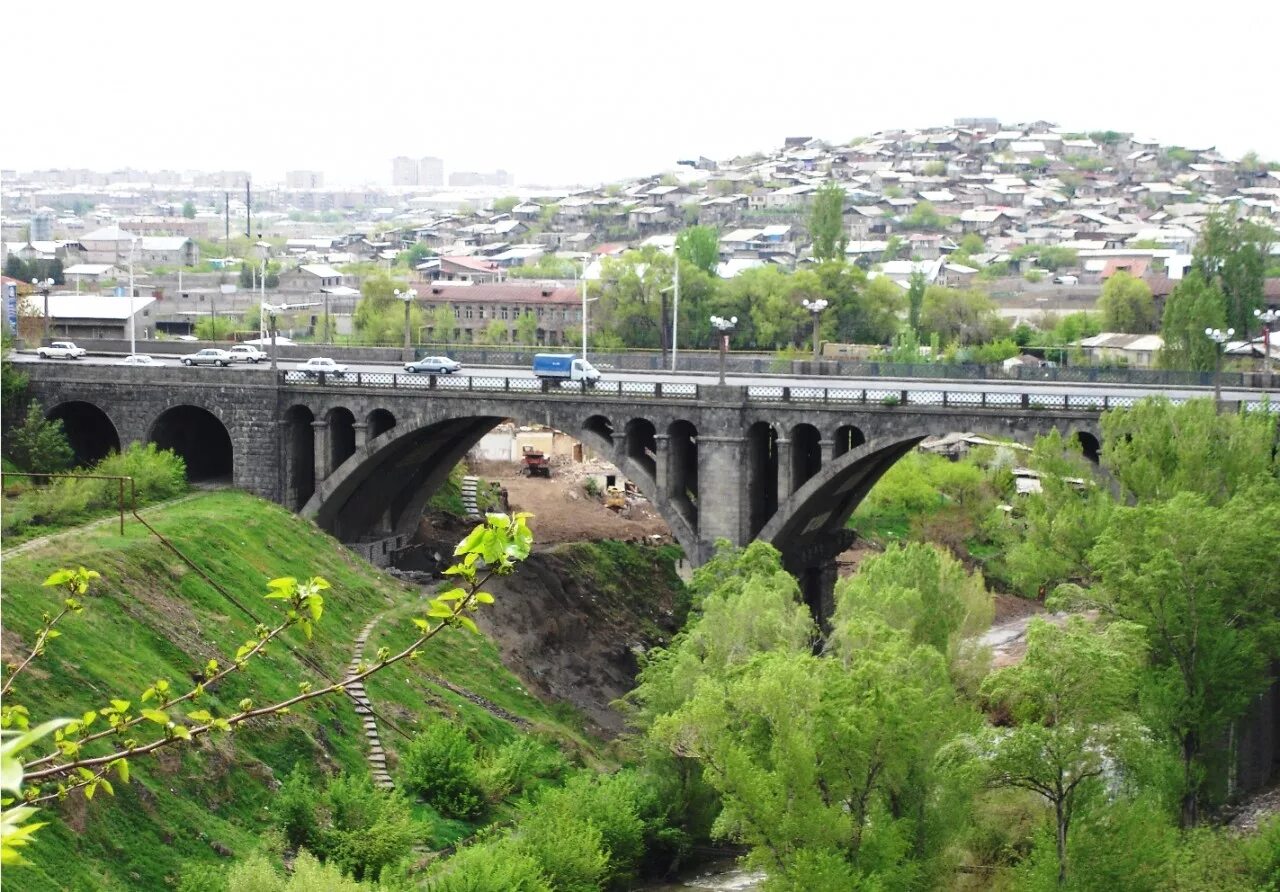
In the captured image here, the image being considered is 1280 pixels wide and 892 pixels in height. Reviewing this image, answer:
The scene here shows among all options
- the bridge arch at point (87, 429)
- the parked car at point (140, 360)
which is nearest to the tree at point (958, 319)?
the parked car at point (140, 360)

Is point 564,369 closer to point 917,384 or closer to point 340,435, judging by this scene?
point 340,435

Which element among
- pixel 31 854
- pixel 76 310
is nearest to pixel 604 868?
pixel 31 854

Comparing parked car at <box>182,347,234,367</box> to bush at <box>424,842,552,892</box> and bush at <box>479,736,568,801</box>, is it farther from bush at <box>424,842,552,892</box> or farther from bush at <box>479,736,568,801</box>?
bush at <box>424,842,552,892</box>

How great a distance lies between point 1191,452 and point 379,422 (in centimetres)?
2456

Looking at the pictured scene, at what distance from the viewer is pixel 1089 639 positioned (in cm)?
3500

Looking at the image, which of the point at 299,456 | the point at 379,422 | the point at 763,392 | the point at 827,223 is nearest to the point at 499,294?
the point at 827,223

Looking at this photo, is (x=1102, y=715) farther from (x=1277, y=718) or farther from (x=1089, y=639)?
(x=1277, y=718)

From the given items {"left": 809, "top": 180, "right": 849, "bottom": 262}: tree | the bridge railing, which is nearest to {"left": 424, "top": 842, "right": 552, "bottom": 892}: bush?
the bridge railing

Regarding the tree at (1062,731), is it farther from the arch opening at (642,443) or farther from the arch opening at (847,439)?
the arch opening at (642,443)

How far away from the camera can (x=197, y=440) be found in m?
63.3

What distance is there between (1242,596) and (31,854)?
25.6 metres

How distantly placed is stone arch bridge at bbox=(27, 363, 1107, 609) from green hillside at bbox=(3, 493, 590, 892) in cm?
343

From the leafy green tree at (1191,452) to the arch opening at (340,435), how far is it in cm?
2357

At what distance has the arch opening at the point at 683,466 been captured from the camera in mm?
55719
